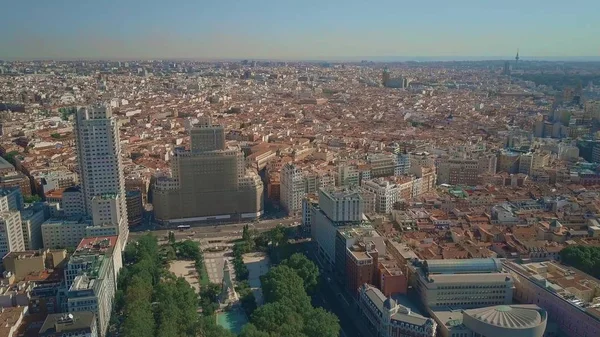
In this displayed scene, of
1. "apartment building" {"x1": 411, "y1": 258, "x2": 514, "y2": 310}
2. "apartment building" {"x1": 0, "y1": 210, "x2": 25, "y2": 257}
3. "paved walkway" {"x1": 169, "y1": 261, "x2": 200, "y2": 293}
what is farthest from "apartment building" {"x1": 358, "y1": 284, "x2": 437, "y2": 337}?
"apartment building" {"x1": 0, "y1": 210, "x2": 25, "y2": 257}

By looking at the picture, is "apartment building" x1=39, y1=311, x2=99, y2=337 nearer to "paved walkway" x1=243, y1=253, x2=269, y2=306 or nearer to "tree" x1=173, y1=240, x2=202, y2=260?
"paved walkway" x1=243, y1=253, x2=269, y2=306

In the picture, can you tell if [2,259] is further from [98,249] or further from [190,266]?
[190,266]

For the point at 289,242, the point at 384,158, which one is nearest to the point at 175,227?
the point at 289,242

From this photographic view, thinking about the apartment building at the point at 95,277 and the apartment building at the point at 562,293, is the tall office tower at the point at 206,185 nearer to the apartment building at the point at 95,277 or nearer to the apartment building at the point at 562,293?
the apartment building at the point at 95,277

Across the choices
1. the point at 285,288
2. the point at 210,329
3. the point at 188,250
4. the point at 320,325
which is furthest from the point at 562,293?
the point at 188,250

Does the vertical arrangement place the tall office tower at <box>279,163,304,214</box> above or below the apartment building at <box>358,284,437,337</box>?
above

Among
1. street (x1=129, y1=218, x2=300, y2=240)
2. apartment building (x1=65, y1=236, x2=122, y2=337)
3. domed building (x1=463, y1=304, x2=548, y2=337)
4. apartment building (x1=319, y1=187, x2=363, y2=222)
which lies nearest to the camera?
domed building (x1=463, y1=304, x2=548, y2=337)
